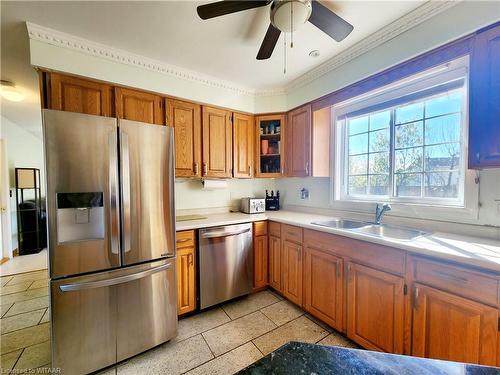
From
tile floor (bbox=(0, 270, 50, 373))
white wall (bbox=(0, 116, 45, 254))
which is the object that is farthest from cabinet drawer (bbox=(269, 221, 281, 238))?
white wall (bbox=(0, 116, 45, 254))

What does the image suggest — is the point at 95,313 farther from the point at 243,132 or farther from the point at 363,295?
the point at 243,132

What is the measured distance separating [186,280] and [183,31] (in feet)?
7.17

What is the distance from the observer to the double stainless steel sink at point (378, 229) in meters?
1.76

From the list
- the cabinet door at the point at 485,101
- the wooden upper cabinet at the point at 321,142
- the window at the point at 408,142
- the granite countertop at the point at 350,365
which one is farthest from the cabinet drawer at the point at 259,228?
the granite countertop at the point at 350,365

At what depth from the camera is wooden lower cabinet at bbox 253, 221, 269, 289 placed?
2.47 meters

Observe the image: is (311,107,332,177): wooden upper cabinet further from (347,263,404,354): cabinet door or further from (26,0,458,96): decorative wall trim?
(347,263,404,354): cabinet door

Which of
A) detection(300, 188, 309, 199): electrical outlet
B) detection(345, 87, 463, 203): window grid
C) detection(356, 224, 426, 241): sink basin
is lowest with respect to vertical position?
detection(356, 224, 426, 241): sink basin

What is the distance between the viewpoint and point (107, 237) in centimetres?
151

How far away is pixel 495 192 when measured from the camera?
1.42 metres

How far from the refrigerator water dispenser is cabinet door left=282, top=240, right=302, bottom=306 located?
1.67m

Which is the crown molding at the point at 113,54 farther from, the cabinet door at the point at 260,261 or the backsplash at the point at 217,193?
the cabinet door at the point at 260,261

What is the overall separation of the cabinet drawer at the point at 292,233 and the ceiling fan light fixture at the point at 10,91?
142 inches

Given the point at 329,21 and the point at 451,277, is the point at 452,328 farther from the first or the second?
the point at 329,21

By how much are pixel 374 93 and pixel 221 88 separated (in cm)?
167
